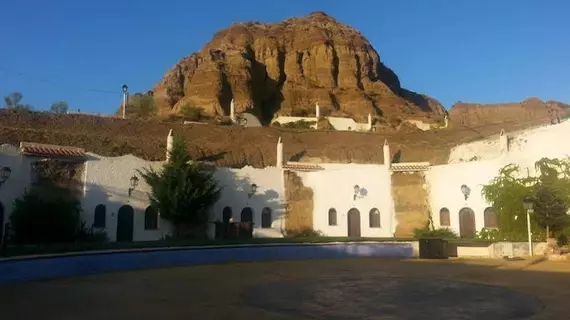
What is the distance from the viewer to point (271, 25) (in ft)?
263

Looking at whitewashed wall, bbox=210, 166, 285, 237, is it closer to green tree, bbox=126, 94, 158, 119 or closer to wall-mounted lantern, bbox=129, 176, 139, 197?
wall-mounted lantern, bbox=129, 176, 139, 197

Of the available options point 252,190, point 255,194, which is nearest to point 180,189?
point 252,190

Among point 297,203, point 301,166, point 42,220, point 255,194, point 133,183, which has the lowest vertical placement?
point 42,220

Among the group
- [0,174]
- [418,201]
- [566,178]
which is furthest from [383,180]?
[0,174]

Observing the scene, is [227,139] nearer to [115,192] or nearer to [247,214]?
[247,214]

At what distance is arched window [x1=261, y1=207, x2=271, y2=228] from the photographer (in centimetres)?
2536

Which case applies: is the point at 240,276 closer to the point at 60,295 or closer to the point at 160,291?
the point at 160,291

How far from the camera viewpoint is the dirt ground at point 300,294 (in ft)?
24.4

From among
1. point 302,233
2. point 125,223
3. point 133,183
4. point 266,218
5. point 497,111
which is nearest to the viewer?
point 125,223

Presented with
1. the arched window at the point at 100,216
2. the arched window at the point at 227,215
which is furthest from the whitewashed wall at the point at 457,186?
the arched window at the point at 100,216

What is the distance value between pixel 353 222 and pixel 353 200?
1285 mm

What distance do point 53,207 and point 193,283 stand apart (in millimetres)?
9801

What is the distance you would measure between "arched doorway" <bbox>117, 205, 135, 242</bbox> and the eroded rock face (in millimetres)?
33713

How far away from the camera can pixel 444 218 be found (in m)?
25.2
